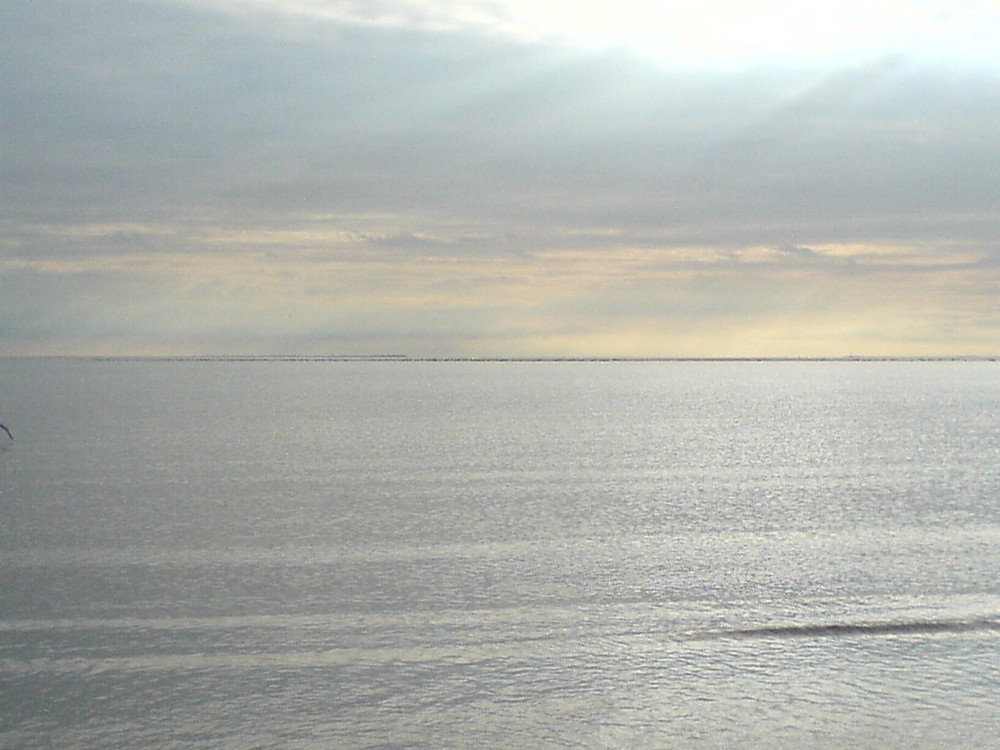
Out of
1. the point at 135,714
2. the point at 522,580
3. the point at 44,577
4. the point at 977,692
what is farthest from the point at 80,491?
the point at 977,692

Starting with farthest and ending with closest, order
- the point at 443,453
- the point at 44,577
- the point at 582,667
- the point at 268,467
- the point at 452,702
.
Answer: the point at 443,453 → the point at 268,467 → the point at 44,577 → the point at 582,667 → the point at 452,702

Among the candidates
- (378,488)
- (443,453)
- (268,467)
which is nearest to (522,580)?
(378,488)

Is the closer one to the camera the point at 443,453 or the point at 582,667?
the point at 582,667

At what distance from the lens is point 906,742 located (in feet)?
Answer: 64.4

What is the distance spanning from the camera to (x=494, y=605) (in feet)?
93.6

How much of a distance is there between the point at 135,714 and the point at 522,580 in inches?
524

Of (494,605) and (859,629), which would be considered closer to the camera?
(859,629)

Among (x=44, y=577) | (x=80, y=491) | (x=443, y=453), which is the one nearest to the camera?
(x=44, y=577)

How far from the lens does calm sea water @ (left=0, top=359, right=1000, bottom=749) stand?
2067 centimetres

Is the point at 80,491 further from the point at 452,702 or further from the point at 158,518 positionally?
the point at 452,702

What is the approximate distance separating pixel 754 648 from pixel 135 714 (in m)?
12.8

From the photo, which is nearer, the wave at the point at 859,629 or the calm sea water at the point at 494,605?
the calm sea water at the point at 494,605

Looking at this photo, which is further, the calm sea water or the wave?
the wave

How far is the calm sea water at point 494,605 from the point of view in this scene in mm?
20672
